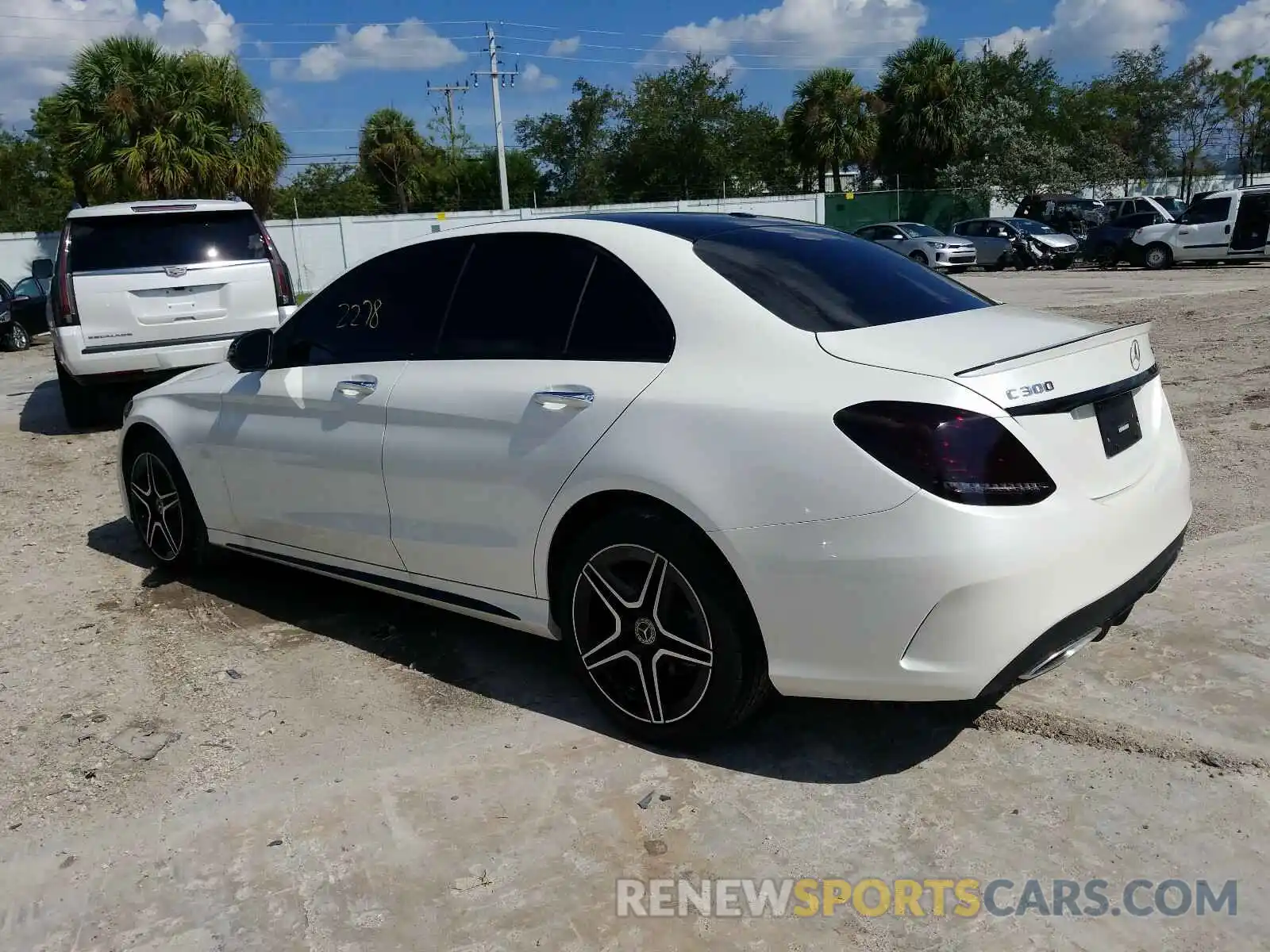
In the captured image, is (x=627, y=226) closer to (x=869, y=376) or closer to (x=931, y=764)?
(x=869, y=376)

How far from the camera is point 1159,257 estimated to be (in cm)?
2423

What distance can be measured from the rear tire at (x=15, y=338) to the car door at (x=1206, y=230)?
2383 centimetres

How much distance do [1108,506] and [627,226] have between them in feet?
5.77

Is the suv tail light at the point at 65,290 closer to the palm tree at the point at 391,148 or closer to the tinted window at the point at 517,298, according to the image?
the tinted window at the point at 517,298

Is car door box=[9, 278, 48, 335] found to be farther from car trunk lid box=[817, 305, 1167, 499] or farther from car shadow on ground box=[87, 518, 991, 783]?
car trunk lid box=[817, 305, 1167, 499]

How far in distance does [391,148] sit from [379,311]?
1678 inches

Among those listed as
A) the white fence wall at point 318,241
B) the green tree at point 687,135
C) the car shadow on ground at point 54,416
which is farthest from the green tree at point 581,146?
the car shadow on ground at point 54,416

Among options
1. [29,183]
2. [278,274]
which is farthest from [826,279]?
[29,183]

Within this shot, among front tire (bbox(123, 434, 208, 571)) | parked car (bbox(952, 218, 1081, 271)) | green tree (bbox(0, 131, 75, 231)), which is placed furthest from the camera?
green tree (bbox(0, 131, 75, 231))

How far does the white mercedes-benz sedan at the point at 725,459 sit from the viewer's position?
2709 mm

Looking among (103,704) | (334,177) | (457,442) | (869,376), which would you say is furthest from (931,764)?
(334,177)

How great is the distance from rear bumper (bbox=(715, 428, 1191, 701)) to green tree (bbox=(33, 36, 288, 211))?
984 inches

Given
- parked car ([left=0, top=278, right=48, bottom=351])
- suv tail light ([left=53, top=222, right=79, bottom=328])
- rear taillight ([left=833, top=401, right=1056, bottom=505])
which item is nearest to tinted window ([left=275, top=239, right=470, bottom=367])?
rear taillight ([left=833, top=401, right=1056, bottom=505])

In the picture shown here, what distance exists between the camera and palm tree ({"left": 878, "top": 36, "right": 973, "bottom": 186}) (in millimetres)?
44219
